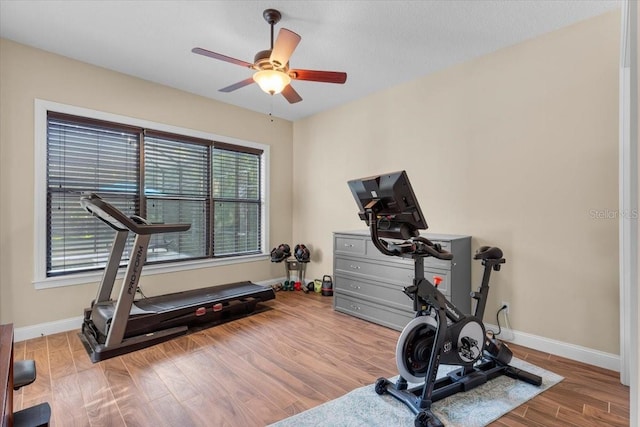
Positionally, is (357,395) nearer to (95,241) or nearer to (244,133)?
(95,241)

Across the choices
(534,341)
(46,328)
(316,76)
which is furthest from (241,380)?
(534,341)

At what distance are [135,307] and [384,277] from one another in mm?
2652

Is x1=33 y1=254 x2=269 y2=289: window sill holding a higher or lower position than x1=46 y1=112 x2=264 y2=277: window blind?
lower

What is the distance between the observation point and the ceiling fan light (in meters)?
2.49

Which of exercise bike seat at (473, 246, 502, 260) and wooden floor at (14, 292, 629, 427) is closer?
wooden floor at (14, 292, 629, 427)

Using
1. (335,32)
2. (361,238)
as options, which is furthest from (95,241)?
(335,32)

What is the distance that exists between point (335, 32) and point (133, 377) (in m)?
3.33

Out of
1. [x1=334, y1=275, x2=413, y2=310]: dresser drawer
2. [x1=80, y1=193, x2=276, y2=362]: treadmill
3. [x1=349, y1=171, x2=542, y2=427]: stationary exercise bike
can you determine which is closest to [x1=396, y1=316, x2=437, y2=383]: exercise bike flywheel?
[x1=349, y1=171, x2=542, y2=427]: stationary exercise bike

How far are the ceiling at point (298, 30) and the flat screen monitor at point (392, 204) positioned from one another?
153cm

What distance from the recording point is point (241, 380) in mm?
2385

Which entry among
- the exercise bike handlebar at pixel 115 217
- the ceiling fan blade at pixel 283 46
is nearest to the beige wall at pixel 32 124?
the exercise bike handlebar at pixel 115 217

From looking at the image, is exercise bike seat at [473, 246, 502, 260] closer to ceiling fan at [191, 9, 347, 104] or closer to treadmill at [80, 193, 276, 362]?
ceiling fan at [191, 9, 347, 104]

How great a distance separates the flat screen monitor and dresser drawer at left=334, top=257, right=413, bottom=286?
1.35 m

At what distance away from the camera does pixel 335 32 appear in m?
2.85
